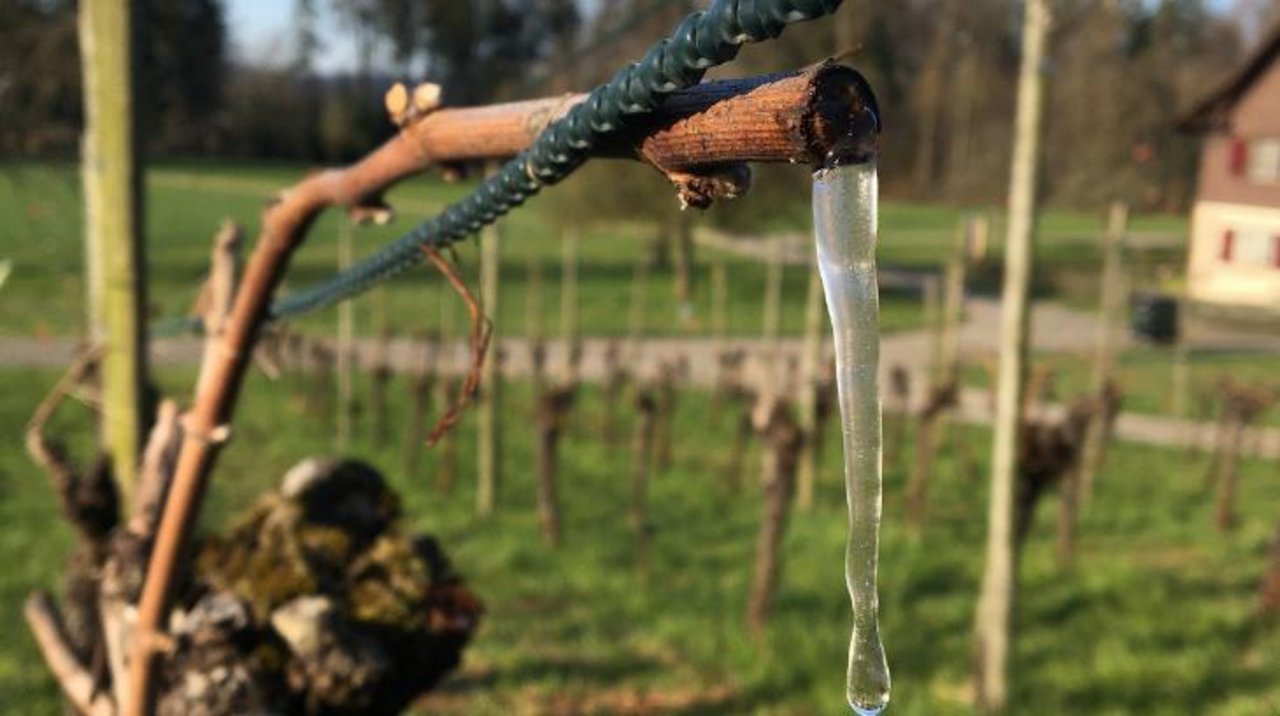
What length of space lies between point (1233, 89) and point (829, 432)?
657 cm

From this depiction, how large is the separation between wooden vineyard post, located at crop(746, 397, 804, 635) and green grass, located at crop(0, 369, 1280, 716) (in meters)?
0.13

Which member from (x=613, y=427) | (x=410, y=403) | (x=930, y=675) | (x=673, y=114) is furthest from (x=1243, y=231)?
(x=410, y=403)

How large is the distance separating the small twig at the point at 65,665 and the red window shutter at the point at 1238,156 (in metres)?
4.38

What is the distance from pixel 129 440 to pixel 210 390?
3.30ft

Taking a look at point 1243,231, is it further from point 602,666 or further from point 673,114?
point 673,114

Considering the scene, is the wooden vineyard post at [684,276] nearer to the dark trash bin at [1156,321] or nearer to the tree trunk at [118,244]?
the dark trash bin at [1156,321]

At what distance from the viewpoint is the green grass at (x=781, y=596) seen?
4.96 metres

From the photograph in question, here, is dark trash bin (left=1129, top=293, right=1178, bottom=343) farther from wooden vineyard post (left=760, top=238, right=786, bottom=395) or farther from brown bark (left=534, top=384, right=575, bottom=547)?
brown bark (left=534, top=384, right=575, bottom=547)

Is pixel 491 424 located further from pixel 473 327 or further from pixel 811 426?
pixel 473 327

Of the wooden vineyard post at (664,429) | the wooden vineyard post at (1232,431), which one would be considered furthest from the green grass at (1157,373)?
the wooden vineyard post at (664,429)

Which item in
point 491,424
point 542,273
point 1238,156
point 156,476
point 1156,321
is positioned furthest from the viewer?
point 542,273

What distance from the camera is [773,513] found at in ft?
18.5

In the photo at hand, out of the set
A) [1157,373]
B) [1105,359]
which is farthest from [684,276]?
[1105,359]

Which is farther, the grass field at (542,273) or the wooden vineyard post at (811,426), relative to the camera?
the grass field at (542,273)
